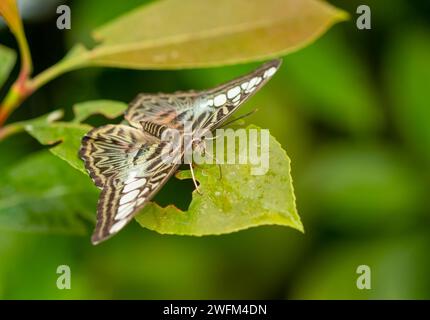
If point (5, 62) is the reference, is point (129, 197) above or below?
below

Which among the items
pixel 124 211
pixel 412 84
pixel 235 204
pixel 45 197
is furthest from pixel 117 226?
pixel 412 84

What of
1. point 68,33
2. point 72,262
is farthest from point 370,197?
point 68,33

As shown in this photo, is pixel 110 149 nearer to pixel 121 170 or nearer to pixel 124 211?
pixel 121 170

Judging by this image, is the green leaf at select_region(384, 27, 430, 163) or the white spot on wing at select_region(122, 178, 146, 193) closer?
the white spot on wing at select_region(122, 178, 146, 193)

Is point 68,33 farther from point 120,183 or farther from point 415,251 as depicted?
point 415,251

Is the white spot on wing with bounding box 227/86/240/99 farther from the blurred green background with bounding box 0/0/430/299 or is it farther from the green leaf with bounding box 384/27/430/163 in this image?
the green leaf with bounding box 384/27/430/163

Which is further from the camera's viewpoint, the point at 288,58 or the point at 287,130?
the point at 287,130

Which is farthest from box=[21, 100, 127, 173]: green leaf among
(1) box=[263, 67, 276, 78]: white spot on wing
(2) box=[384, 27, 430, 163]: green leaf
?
(2) box=[384, 27, 430, 163]: green leaf
